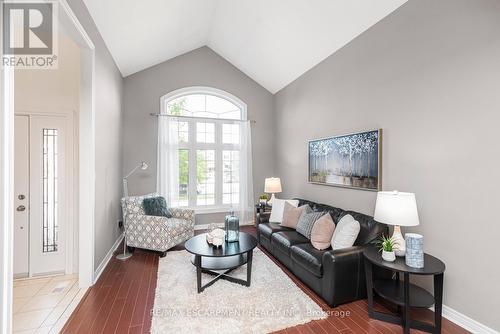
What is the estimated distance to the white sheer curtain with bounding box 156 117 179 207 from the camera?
16.0 ft

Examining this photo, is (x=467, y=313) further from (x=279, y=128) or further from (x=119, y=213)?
(x=119, y=213)

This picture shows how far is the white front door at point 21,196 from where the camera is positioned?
286cm

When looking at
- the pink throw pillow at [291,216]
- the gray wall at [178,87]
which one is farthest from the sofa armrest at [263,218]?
the gray wall at [178,87]

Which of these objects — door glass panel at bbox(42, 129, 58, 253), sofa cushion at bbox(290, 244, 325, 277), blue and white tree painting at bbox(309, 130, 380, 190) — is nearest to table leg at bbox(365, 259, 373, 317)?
sofa cushion at bbox(290, 244, 325, 277)

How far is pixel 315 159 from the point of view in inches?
164

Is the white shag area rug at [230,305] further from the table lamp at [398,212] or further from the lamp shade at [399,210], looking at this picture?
the lamp shade at [399,210]

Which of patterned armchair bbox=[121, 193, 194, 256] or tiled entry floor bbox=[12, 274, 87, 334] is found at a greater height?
patterned armchair bbox=[121, 193, 194, 256]

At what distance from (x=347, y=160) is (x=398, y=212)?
137 cm

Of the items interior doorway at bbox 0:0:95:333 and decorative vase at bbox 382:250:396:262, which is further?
decorative vase at bbox 382:250:396:262

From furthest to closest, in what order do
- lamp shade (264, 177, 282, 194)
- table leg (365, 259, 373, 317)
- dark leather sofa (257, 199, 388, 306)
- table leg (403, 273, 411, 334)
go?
lamp shade (264, 177, 282, 194)
dark leather sofa (257, 199, 388, 306)
table leg (365, 259, 373, 317)
table leg (403, 273, 411, 334)

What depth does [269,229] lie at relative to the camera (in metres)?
3.71

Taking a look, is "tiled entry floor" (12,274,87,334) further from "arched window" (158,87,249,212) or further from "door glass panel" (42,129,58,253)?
"arched window" (158,87,249,212)

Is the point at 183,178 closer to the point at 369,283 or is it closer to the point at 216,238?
the point at 216,238

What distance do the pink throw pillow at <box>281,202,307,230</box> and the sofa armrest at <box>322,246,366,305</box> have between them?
1226 millimetres
